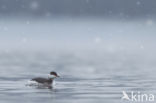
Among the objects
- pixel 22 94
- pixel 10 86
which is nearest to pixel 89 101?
pixel 22 94

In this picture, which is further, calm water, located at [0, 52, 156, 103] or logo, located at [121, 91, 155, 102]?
calm water, located at [0, 52, 156, 103]

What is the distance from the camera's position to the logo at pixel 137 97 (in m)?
26.1

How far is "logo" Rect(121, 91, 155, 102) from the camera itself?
2615cm

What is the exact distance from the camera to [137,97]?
26.8m

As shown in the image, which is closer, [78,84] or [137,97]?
[137,97]

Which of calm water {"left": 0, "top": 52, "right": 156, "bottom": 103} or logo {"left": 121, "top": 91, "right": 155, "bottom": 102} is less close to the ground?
calm water {"left": 0, "top": 52, "right": 156, "bottom": 103}

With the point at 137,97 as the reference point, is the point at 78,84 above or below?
above

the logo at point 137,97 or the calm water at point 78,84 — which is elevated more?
the calm water at point 78,84

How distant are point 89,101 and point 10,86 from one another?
5.79 m

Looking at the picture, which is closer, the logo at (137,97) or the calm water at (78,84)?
the logo at (137,97)

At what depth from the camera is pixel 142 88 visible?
30.0 metres

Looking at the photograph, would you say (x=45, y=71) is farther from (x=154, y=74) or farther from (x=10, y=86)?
(x=10, y=86)

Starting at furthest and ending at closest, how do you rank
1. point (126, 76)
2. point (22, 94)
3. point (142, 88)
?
point (126, 76) → point (142, 88) → point (22, 94)

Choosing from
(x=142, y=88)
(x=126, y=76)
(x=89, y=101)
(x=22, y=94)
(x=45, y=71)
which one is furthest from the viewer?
(x=45, y=71)
